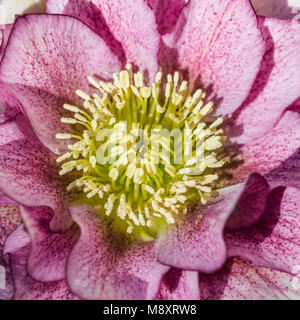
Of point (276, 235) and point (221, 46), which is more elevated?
point (221, 46)

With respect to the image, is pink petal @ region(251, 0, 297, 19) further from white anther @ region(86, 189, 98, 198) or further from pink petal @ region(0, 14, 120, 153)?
white anther @ region(86, 189, 98, 198)

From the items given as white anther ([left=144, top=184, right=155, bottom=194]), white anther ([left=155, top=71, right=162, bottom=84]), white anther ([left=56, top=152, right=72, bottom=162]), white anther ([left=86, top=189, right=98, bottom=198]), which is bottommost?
white anther ([left=144, top=184, right=155, bottom=194])

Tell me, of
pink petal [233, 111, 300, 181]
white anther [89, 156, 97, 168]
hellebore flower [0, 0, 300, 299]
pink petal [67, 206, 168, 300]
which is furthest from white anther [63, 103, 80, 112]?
pink petal [233, 111, 300, 181]

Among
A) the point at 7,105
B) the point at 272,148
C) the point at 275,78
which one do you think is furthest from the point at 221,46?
the point at 7,105

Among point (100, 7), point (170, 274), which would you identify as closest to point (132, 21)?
point (100, 7)

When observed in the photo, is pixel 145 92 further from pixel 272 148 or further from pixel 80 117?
pixel 272 148
